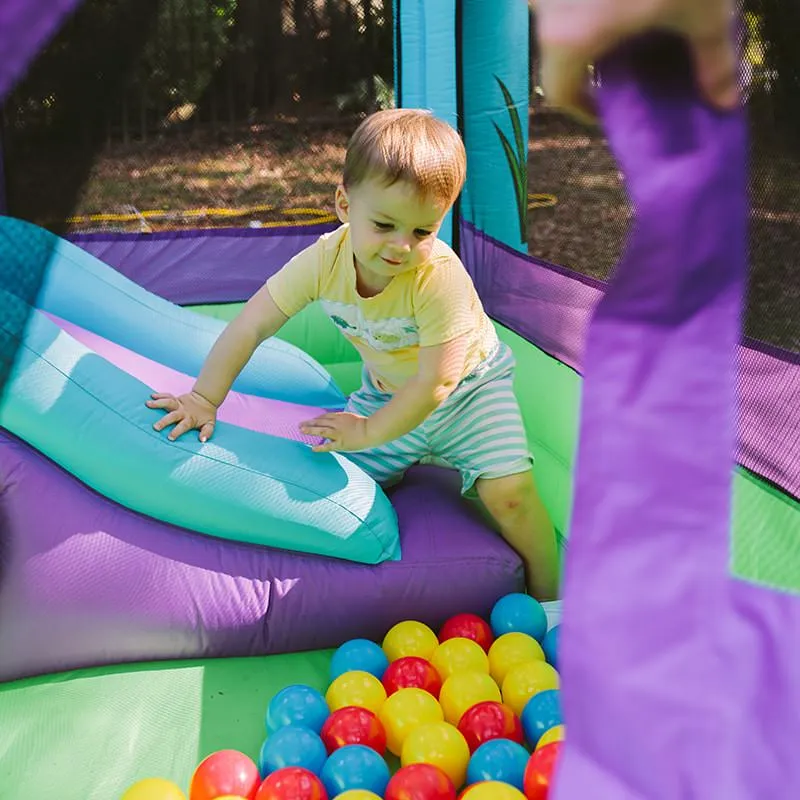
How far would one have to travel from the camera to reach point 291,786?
3.29 feet

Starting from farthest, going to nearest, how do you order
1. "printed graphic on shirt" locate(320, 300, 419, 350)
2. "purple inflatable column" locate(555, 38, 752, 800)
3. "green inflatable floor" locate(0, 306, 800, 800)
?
1. "printed graphic on shirt" locate(320, 300, 419, 350)
2. "green inflatable floor" locate(0, 306, 800, 800)
3. "purple inflatable column" locate(555, 38, 752, 800)

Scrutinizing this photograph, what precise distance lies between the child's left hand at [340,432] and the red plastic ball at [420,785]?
474mm

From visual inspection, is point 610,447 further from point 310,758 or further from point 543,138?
point 310,758

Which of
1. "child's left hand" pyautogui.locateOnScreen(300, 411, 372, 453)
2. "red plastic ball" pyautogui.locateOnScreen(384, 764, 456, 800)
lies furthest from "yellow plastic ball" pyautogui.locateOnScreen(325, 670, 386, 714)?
"child's left hand" pyautogui.locateOnScreen(300, 411, 372, 453)

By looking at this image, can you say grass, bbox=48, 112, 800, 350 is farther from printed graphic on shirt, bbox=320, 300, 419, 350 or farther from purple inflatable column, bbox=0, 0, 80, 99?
purple inflatable column, bbox=0, 0, 80, 99

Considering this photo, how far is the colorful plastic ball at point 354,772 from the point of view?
105 centimetres

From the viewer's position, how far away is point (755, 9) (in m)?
0.51

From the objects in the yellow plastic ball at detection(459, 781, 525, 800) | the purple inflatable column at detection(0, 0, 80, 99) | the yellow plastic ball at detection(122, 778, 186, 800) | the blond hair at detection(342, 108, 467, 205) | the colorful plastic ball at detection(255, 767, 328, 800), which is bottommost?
the colorful plastic ball at detection(255, 767, 328, 800)

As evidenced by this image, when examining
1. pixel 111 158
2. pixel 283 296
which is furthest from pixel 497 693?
pixel 111 158

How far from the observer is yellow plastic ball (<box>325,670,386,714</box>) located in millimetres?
1190

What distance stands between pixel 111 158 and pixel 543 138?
40.0 inches

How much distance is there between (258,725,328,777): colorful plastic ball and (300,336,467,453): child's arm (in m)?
0.41

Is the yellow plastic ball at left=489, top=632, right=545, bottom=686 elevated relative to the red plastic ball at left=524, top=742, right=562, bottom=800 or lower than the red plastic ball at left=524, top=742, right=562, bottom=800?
lower

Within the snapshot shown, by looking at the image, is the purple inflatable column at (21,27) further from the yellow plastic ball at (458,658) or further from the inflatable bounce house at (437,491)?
the yellow plastic ball at (458,658)
